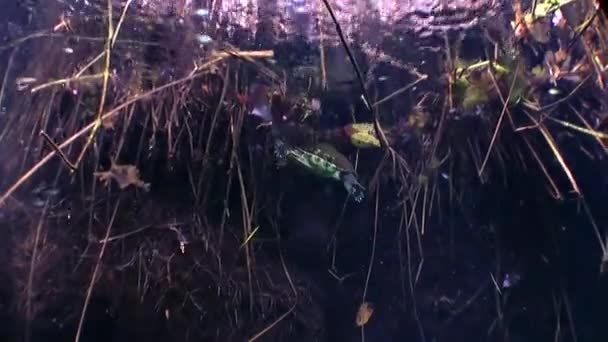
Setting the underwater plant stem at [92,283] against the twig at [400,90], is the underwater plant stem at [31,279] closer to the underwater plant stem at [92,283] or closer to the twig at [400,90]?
the underwater plant stem at [92,283]

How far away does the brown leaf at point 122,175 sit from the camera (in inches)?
78.6

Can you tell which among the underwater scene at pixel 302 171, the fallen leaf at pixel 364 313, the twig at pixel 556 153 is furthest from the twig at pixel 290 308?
the twig at pixel 556 153

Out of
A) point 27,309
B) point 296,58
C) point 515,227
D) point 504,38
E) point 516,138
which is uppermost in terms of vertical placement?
point 504,38

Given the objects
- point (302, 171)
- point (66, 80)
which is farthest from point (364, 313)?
point (66, 80)

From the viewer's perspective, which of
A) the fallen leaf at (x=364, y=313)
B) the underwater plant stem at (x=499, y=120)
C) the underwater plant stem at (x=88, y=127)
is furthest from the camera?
the fallen leaf at (x=364, y=313)

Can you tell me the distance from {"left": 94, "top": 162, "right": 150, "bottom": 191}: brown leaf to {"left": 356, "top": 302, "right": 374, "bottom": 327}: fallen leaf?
96 cm

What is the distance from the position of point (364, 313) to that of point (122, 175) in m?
1.03

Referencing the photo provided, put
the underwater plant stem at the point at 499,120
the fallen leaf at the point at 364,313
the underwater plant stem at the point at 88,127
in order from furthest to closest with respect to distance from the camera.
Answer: the fallen leaf at the point at 364,313
the underwater plant stem at the point at 499,120
the underwater plant stem at the point at 88,127

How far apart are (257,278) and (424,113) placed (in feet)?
2.90

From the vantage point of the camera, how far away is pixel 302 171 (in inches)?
86.4

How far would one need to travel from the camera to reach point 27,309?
2.00 meters

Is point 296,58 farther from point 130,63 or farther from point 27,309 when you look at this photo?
point 27,309

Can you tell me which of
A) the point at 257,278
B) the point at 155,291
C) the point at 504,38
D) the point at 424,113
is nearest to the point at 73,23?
the point at 155,291

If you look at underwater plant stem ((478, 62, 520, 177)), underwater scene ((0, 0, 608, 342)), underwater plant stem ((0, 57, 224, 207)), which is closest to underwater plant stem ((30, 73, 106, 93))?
underwater scene ((0, 0, 608, 342))
